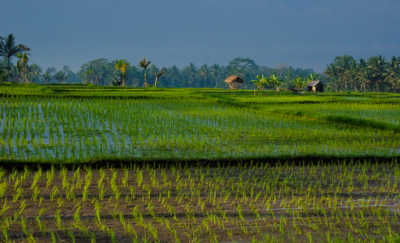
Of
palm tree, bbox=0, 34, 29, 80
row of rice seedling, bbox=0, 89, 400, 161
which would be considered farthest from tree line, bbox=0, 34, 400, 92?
row of rice seedling, bbox=0, 89, 400, 161

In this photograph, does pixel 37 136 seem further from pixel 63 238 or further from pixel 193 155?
pixel 63 238

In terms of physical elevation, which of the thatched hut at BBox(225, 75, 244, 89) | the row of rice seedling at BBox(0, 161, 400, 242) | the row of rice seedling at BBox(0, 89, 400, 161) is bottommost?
the row of rice seedling at BBox(0, 161, 400, 242)

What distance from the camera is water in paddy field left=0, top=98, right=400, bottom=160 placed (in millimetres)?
6648

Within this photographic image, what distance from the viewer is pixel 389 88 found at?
60000 mm

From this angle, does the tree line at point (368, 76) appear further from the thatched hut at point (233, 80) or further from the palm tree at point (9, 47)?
the palm tree at point (9, 47)

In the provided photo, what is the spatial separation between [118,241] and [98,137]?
521 cm

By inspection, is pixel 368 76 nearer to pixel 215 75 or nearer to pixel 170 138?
pixel 215 75

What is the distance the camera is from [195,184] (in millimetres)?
5000

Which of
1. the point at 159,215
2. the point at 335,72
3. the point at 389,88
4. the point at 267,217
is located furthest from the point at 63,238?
the point at 335,72

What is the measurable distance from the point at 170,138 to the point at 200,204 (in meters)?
4.11

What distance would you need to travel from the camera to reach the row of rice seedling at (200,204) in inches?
129

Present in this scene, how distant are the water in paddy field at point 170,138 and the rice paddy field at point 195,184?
0.03m

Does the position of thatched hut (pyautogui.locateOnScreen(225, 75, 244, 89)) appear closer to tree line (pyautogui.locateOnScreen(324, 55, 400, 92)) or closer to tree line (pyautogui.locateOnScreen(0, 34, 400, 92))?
tree line (pyautogui.locateOnScreen(0, 34, 400, 92))

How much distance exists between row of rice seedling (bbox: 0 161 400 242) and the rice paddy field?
0.04ft
